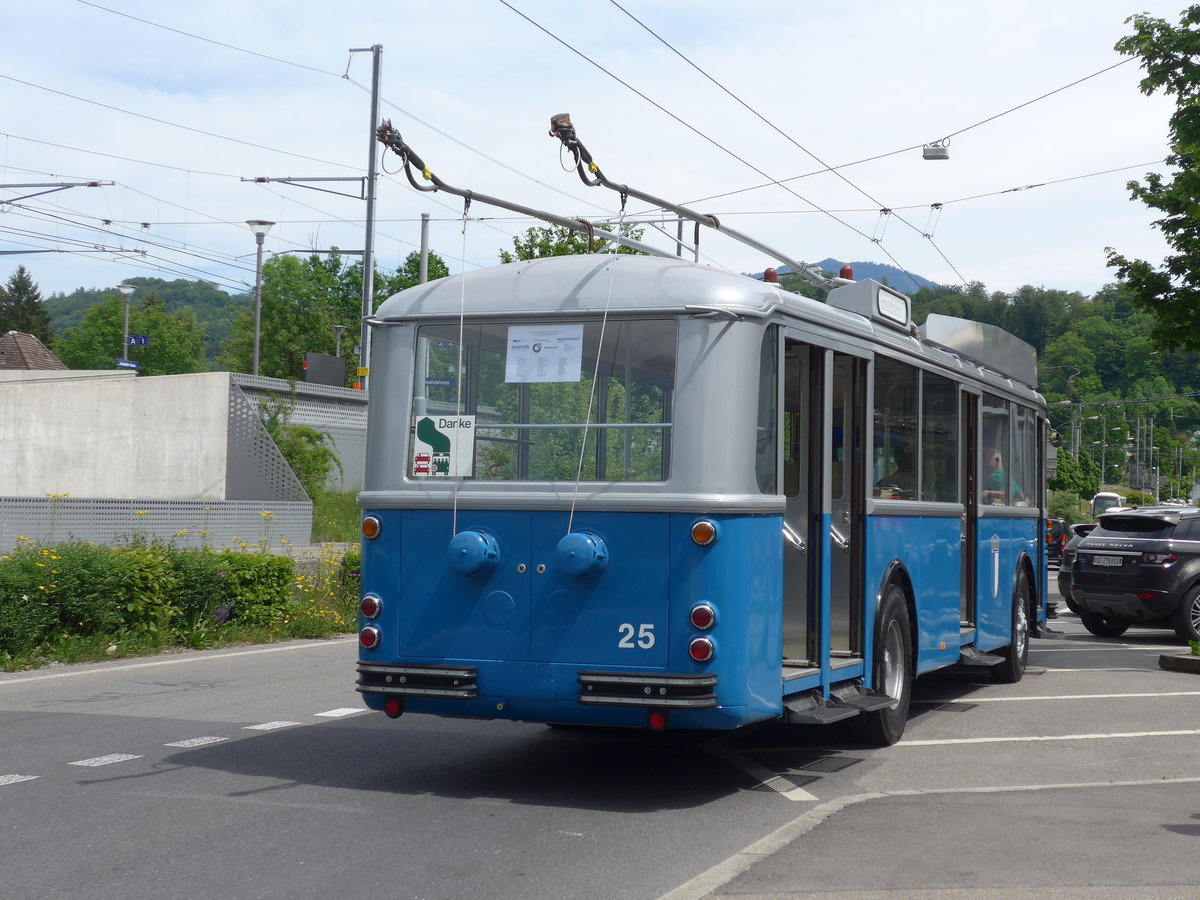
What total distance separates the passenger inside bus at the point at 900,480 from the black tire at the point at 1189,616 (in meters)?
9.93

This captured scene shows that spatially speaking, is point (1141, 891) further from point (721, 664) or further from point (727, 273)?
point (727, 273)

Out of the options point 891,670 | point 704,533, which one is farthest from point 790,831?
point 891,670

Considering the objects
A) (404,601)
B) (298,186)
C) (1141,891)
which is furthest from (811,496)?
(298,186)

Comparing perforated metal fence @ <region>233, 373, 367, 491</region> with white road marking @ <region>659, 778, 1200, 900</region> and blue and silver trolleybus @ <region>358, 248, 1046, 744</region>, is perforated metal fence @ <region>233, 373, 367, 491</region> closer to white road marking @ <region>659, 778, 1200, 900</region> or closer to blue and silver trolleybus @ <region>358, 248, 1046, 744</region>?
blue and silver trolleybus @ <region>358, 248, 1046, 744</region>

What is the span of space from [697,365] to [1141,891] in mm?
3278

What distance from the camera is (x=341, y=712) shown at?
35.7ft

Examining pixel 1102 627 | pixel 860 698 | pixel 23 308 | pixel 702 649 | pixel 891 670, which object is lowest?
pixel 1102 627

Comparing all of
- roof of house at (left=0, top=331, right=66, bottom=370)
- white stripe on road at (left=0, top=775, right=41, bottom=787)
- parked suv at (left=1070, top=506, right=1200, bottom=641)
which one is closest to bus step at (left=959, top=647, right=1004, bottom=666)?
white stripe on road at (left=0, top=775, right=41, bottom=787)

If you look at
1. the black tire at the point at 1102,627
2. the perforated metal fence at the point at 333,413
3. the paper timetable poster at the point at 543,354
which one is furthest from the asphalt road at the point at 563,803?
the perforated metal fence at the point at 333,413

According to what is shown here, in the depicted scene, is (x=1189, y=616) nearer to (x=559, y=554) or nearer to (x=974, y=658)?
(x=974, y=658)

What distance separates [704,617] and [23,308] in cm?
11512

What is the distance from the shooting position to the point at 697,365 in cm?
765

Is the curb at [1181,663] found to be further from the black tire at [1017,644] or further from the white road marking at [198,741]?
the white road marking at [198,741]

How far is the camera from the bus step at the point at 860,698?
872cm
